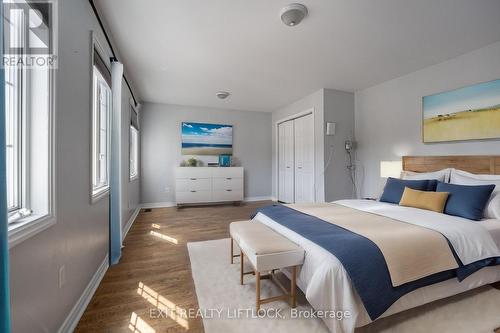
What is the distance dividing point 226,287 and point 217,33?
2513 mm

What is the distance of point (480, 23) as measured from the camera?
220 centimetres

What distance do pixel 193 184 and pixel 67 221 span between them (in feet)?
12.3

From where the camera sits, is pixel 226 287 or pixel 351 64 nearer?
pixel 226 287

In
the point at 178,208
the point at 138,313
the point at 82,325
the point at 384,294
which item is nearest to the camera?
the point at 384,294

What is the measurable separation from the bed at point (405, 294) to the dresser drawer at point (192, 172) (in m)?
2.90

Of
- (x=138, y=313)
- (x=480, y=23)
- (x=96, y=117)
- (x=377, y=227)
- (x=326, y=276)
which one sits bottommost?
(x=138, y=313)

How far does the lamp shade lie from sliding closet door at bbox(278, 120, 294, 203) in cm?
197

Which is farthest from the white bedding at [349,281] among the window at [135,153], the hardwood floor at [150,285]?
the window at [135,153]

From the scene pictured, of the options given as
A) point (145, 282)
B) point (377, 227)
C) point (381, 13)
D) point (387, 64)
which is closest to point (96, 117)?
point (145, 282)

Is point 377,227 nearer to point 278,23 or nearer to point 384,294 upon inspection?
point 384,294

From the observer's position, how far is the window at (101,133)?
2.28 meters

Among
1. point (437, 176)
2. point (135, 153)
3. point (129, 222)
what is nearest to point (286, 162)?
point (437, 176)

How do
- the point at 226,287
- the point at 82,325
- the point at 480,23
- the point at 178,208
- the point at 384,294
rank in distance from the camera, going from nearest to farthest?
the point at 384,294 → the point at 82,325 → the point at 226,287 → the point at 480,23 → the point at 178,208

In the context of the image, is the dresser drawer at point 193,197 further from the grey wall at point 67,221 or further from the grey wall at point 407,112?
the grey wall at point 407,112
